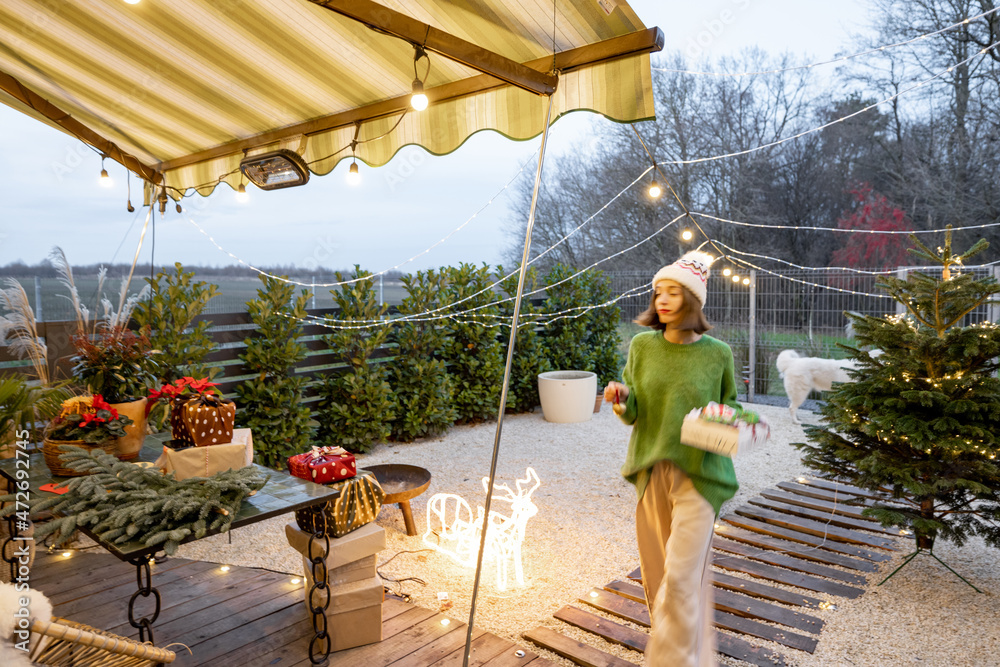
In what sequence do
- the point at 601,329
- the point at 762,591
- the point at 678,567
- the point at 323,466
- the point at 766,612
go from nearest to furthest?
1. the point at 678,567
2. the point at 323,466
3. the point at 766,612
4. the point at 762,591
5. the point at 601,329

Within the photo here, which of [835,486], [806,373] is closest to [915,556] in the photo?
[835,486]

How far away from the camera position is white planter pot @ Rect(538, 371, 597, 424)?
6.68m

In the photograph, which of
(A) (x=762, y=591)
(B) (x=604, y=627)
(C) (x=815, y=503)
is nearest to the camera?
(B) (x=604, y=627)

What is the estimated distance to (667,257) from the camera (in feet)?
43.5

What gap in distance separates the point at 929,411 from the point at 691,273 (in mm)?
1778

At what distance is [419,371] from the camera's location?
5.93m

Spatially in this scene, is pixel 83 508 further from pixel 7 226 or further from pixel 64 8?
pixel 7 226

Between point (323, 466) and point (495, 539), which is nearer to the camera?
point (323, 466)

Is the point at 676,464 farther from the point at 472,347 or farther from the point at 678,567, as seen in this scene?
the point at 472,347

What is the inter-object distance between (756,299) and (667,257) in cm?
504

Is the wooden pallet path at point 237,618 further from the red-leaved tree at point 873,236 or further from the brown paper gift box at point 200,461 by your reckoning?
the red-leaved tree at point 873,236

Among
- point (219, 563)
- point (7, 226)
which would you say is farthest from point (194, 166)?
point (219, 563)

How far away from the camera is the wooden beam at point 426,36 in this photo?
2.06 metres

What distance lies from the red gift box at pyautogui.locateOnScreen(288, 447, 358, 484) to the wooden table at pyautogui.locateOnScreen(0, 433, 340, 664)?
72 mm
